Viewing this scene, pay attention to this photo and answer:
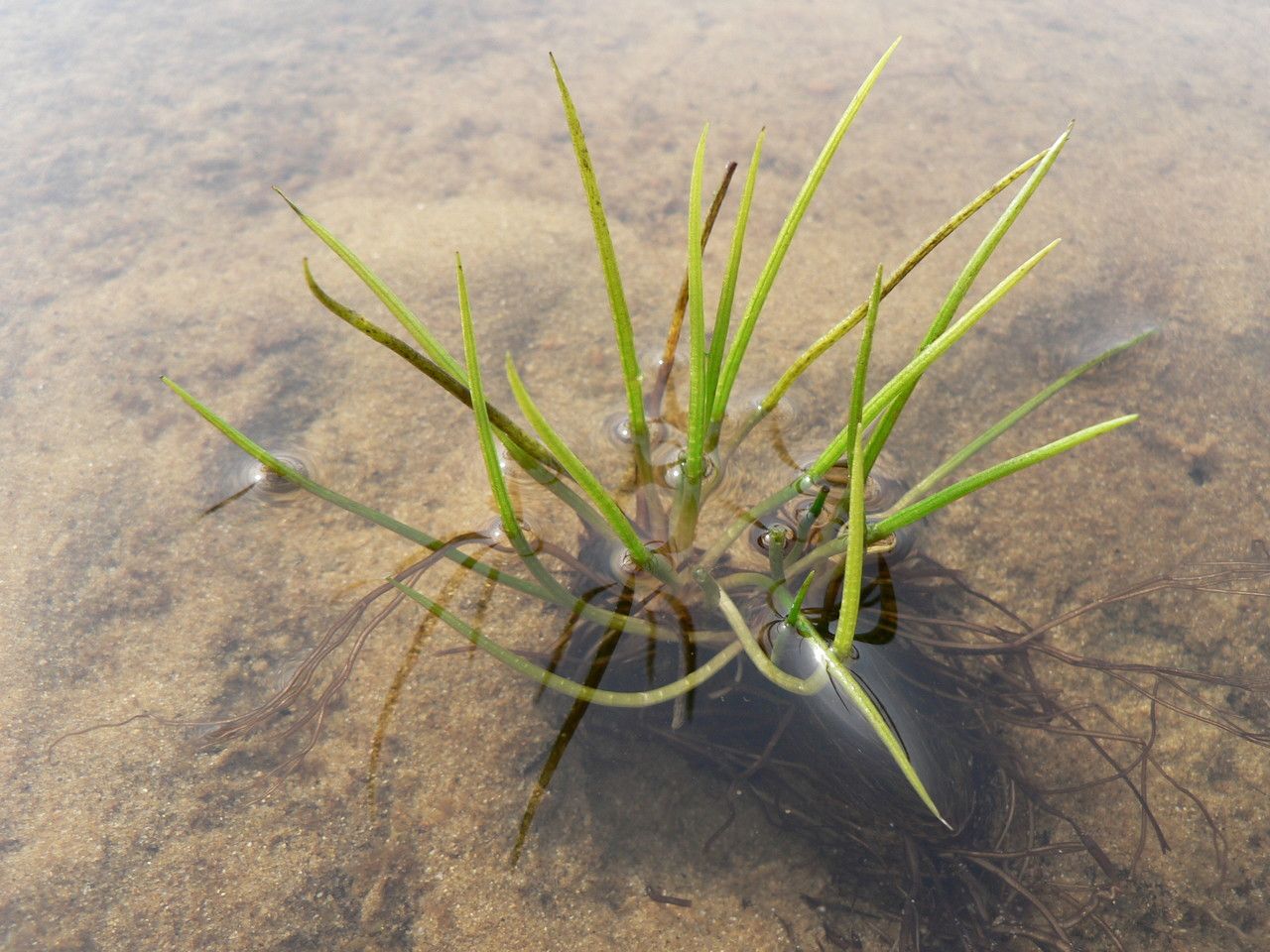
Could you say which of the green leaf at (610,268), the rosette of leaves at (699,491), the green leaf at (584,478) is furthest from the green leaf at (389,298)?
the green leaf at (610,268)

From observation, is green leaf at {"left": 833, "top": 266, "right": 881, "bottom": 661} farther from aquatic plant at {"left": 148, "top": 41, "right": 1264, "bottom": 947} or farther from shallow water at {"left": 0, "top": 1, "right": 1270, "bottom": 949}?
shallow water at {"left": 0, "top": 1, "right": 1270, "bottom": 949}

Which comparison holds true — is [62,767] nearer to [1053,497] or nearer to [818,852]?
[818,852]

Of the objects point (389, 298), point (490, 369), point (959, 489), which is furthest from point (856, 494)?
point (490, 369)

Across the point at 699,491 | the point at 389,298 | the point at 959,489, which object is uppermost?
the point at 389,298

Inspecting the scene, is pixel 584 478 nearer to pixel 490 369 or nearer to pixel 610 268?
pixel 610 268

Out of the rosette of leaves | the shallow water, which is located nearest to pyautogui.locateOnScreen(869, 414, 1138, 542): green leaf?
the rosette of leaves

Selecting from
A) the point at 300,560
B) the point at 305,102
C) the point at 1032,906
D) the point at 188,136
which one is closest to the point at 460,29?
the point at 305,102
